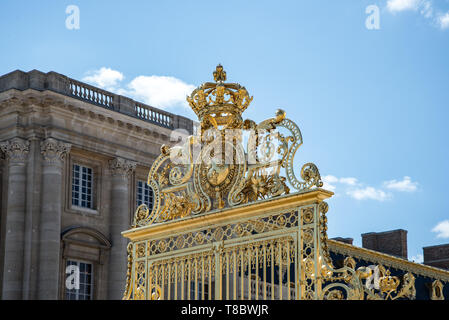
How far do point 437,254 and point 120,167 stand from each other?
43.7 feet

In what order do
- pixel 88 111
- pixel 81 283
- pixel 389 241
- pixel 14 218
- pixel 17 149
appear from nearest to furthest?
pixel 14 218 → pixel 17 149 → pixel 81 283 → pixel 88 111 → pixel 389 241

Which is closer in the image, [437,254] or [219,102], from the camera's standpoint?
[219,102]

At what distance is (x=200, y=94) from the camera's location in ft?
30.8

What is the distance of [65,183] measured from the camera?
3203cm

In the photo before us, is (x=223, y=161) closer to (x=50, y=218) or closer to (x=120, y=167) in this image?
(x=50, y=218)

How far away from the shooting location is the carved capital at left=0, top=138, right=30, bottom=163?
103 ft

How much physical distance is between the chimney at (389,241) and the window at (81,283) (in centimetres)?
1048

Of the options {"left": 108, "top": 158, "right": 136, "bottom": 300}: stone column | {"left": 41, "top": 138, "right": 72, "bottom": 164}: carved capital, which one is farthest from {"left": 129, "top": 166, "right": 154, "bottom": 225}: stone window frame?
{"left": 41, "top": 138, "right": 72, "bottom": 164}: carved capital

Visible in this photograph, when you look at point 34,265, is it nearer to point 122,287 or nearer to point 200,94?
point 122,287

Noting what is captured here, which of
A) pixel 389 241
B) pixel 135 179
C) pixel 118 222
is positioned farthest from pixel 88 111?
pixel 389 241

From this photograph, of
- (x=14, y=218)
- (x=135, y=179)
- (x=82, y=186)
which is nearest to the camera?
(x=14, y=218)

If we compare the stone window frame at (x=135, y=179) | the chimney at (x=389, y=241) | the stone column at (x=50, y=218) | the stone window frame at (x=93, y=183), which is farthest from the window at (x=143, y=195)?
the chimney at (x=389, y=241)


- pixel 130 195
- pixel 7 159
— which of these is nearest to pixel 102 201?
pixel 130 195
